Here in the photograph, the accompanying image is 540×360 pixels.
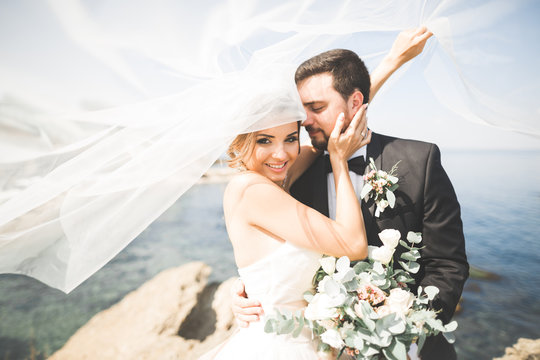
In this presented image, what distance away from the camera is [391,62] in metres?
2.60

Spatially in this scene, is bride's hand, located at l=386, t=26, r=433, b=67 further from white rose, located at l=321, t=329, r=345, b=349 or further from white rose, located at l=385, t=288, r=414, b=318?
white rose, located at l=321, t=329, r=345, b=349

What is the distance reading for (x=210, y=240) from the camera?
1462cm

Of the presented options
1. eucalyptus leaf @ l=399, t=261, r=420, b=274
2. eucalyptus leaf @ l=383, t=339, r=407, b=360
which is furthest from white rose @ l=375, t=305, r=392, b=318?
eucalyptus leaf @ l=399, t=261, r=420, b=274

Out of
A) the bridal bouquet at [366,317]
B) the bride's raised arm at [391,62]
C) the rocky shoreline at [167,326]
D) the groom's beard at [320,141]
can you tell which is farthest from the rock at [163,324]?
the groom's beard at [320,141]

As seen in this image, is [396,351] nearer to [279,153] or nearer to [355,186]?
[355,186]

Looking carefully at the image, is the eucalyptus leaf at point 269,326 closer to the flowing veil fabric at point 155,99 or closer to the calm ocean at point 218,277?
the flowing veil fabric at point 155,99

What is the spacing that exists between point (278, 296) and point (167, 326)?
160 inches

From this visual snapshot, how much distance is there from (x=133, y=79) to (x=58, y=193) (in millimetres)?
929

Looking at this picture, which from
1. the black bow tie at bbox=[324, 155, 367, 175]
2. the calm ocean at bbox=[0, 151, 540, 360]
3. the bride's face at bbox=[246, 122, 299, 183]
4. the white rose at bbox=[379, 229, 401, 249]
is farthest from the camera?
the calm ocean at bbox=[0, 151, 540, 360]

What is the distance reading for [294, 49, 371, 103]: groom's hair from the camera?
235cm

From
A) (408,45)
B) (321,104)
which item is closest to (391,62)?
(408,45)

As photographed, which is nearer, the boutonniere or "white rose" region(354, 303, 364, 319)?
"white rose" region(354, 303, 364, 319)

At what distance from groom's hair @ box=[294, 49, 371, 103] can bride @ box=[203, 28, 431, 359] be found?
0.33 m

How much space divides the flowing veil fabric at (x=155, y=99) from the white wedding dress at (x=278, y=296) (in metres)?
0.77
